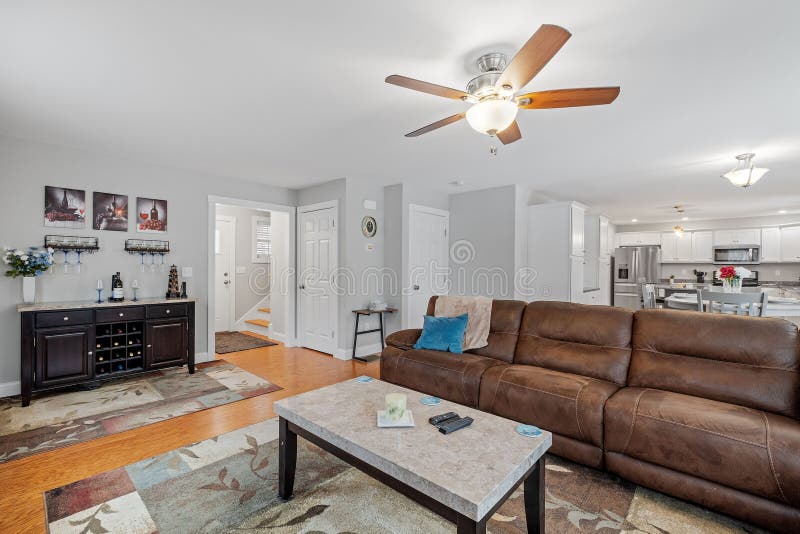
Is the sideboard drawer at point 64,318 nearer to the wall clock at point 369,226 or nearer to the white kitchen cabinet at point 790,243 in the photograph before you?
the wall clock at point 369,226

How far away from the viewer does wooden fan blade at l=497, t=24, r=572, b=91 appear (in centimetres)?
142

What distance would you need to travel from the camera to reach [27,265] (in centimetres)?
335

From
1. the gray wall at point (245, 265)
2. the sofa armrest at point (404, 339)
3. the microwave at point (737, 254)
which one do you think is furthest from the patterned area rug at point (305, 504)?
the microwave at point (737, 254)

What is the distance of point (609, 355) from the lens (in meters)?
2.58

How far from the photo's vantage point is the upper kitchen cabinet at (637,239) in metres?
8.67

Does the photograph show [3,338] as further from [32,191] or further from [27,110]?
[27,110]

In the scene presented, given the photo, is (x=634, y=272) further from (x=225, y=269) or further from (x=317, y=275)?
(x=225, y=269)

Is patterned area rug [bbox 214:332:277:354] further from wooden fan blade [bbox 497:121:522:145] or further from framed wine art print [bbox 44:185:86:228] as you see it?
wooden fan blade [bbox 497:121:522:145]

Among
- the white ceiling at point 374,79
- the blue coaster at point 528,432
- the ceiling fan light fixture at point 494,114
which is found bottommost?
the blue coaster at point 528,432

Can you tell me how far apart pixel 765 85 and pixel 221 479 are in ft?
13.6

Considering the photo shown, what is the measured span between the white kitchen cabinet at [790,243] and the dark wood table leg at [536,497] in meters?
8.92

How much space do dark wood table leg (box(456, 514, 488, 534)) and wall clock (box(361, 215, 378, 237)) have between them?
409cm

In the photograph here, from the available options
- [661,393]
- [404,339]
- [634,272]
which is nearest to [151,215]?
[404,339]

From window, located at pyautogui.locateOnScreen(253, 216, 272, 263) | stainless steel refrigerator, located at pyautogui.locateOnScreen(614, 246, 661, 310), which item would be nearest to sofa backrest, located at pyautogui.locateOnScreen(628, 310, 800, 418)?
window, located at pyautogui.locateOnScreen(253, 216, 272, 263)
